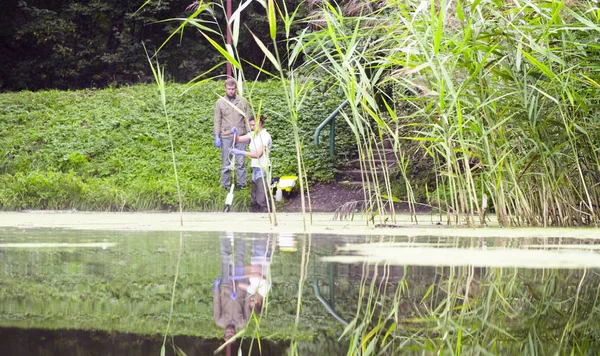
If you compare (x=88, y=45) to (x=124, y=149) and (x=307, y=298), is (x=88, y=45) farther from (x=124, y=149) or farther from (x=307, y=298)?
(x=307, y=298)

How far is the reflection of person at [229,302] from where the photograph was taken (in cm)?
267

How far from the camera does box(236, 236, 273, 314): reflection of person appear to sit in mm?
3183

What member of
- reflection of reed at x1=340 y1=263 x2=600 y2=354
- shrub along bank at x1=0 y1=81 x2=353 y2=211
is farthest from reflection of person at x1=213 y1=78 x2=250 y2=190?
reflection of reed at x1=340 y1=263 x2=600 y2=354

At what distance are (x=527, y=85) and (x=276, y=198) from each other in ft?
24.6

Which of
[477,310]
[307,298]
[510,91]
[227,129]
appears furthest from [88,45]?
[477,310]

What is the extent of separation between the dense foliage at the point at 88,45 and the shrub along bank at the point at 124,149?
8980 millimetres

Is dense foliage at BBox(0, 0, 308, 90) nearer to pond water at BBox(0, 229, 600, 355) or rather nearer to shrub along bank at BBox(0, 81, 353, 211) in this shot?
shrub along bank at BBox(0, 81, 353, 211)

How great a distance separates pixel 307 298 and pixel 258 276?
2.40ft

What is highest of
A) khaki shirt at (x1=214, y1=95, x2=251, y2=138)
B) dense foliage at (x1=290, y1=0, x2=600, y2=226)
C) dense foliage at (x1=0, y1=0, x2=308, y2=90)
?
dense foliage at (x1=0, y1=0, x2=308, y2=90)

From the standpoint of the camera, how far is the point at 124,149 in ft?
56.3

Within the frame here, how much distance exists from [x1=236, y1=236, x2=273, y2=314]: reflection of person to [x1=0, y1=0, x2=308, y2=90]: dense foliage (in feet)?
76.1

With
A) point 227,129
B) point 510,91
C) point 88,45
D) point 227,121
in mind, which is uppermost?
point 88,45

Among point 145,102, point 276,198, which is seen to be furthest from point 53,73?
point 276,198

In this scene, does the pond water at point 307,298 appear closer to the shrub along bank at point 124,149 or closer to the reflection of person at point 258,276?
the reflection of person at point 258,276
